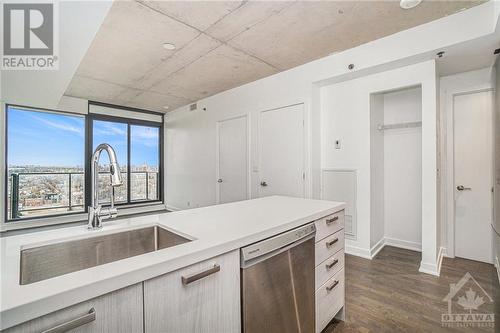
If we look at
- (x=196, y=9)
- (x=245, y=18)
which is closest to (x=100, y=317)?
(x=196, y=9)

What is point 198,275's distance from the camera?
886 mm

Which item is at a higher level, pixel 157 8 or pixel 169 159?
pixel 157 8

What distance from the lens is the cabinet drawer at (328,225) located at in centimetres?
156

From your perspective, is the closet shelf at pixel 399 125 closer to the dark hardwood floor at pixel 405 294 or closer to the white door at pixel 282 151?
the white door at pixel 282 151

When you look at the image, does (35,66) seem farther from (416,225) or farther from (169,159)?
(416,225)

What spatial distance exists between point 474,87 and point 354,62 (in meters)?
1.53

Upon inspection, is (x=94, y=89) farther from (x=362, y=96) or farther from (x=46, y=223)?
(x=362, y=96)

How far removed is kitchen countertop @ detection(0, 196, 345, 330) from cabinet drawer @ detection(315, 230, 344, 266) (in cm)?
19

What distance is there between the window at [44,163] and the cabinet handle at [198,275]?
5.76 meters

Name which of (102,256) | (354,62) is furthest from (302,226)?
(354,62)

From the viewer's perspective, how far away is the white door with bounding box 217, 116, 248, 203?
4555mm

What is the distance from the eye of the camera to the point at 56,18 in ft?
7.45

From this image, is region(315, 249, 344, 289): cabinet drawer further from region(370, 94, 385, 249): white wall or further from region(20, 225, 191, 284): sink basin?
region(370, 94, 385, 249): white wall

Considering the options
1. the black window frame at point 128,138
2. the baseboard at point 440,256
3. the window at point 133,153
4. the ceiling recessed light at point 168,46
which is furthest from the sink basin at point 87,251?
the black window frame at point 128,138
